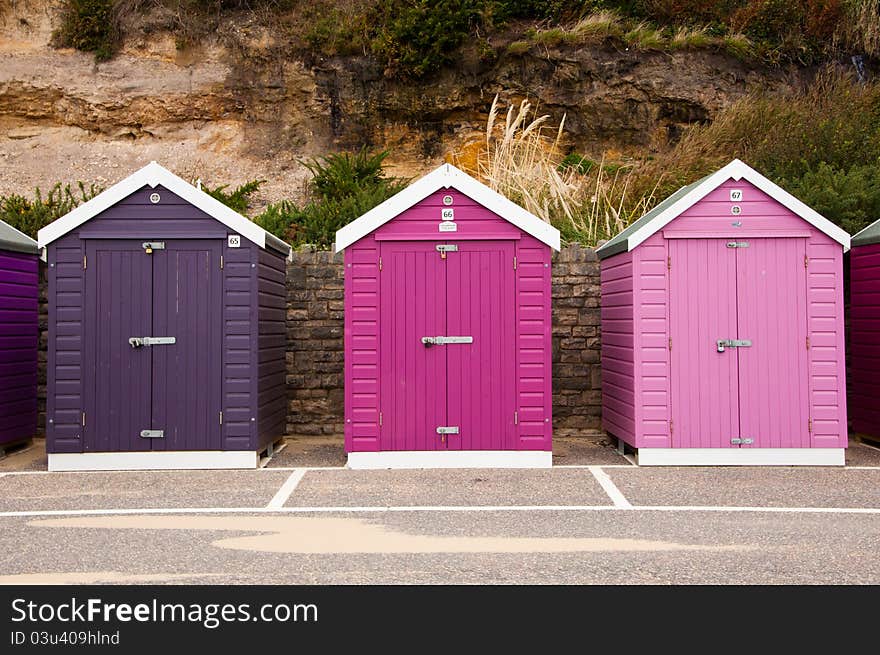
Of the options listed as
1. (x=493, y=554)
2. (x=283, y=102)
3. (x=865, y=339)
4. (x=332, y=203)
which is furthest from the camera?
(x=283, y=102)

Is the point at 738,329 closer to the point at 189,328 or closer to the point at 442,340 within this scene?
the point at 442,340

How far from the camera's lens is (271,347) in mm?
9508

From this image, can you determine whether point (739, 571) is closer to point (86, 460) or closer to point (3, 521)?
point (3, 521)

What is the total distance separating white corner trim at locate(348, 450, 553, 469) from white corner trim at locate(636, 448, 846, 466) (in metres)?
1.08

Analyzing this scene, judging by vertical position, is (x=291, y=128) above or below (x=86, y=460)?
above

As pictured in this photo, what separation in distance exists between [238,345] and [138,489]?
1700mm

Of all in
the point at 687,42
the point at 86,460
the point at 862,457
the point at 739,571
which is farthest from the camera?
the point at 687,42

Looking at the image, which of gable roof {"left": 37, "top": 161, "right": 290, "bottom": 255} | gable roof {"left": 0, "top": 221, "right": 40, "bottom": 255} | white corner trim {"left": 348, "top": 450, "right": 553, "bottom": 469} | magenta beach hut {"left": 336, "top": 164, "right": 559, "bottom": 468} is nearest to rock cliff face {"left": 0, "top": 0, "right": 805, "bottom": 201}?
gable roof {"left": 0, "top": 221, "right": 40, "bottom": 255}

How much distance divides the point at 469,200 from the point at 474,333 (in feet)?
4.19

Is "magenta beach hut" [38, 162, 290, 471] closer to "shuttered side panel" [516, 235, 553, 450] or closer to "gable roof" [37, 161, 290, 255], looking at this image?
"gable roof" [37, 161, 290, 255]

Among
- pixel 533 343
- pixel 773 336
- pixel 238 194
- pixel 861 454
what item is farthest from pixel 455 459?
pixel 238 194

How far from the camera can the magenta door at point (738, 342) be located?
8742 mm

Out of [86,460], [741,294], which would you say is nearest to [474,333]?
[741,294]

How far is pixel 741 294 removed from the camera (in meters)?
8.79
